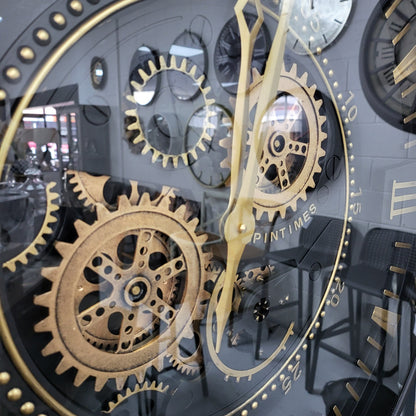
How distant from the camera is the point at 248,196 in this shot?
443mm

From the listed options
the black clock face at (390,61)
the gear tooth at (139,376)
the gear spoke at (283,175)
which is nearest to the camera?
the gear tooth at (139,376)

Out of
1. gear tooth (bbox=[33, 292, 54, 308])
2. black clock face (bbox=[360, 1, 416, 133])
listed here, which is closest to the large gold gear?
gear tooth (bbox=[33, 292, 54, 308])

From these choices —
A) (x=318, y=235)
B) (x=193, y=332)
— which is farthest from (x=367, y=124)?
(x=193, y=332)

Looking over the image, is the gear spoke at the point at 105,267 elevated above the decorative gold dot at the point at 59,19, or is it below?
below

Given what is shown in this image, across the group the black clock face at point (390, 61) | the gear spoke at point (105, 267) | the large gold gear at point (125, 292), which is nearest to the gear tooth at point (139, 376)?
the large gold gear at point (125, 292)

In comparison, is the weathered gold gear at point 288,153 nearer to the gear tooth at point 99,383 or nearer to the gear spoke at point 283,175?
the gear spoke at point 283,175

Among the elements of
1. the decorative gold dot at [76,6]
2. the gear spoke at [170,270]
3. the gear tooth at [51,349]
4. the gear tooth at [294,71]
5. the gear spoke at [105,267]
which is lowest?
the gear tooth at [51,349]

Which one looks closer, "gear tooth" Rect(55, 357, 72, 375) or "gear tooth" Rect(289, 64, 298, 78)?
"gear tooth" Rect(55, 357, 72, 375)

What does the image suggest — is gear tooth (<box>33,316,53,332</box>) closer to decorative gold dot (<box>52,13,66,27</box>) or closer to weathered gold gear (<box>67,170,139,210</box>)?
weathered gold gear (<box>67,170,139,210</box>)

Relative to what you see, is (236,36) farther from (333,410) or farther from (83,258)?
(333,410)

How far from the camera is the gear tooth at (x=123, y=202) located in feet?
1.12

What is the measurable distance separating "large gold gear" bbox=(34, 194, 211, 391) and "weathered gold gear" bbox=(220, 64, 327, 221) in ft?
0.40

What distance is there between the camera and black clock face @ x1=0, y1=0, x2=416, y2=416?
1.00 feet

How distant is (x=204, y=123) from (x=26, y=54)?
0.16m
